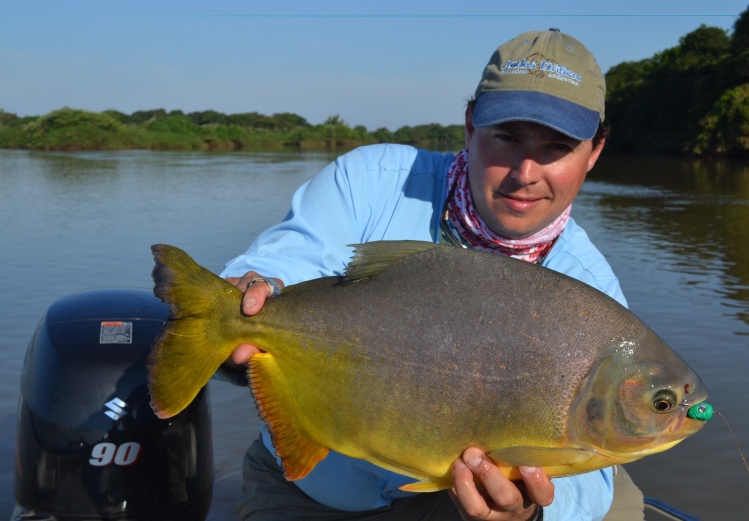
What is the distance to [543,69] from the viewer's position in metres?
3.10

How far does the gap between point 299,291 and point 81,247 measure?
44.1ft

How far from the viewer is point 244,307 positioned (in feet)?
8.11

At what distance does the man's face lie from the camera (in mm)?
3098

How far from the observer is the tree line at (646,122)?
53.0 meters

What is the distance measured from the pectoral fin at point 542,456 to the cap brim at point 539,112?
124 cm

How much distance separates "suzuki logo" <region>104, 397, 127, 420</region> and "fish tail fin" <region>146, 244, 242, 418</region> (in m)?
0.99

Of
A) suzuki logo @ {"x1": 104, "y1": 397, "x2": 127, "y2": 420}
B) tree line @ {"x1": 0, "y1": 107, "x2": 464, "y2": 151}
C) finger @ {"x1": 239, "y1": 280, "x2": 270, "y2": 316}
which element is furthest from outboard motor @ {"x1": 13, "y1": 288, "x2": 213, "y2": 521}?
tree line @ {"x1": 0, "y1": 107, "x2": 464, "y2": 151}

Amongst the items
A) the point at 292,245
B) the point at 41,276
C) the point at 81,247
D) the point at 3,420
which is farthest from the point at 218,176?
the point at 292,245

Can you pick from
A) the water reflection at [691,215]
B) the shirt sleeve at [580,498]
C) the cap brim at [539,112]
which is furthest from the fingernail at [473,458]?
the water reflection at [691,215]

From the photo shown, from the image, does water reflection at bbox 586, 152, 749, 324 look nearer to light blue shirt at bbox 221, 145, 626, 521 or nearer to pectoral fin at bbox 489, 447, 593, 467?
light blue shirt at bbox 221, 145, 626, 521

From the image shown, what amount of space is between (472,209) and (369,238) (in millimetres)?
468

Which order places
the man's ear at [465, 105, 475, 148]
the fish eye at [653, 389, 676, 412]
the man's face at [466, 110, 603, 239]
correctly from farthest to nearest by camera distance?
the man's ear at [465, 105, 475, 148]
the man's face at [466, 110, 603, 239]
the fish eye at [653, 389, 676, 412]

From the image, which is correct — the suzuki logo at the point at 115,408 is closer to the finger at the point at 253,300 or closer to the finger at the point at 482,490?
the finger at the point at 253,300

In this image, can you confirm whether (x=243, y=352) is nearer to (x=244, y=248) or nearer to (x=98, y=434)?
(x=98, y=434)
